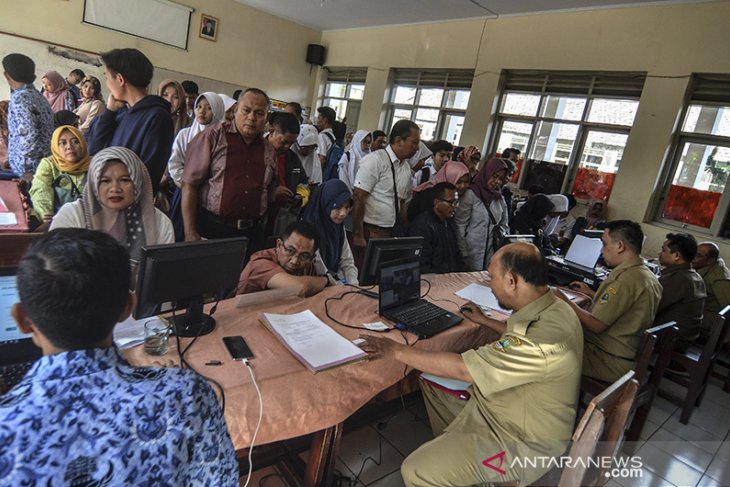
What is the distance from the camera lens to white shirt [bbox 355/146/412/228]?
3098 millimetres

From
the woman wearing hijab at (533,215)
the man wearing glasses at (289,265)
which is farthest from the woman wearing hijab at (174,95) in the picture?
the woman wearing hijab at (533,215)

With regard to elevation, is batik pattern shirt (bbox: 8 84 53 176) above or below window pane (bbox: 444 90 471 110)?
below

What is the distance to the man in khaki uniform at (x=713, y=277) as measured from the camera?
11.5 feet

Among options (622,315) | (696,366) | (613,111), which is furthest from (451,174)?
(613,111)

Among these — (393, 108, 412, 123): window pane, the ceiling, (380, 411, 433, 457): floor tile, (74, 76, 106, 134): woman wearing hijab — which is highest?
the ceiling

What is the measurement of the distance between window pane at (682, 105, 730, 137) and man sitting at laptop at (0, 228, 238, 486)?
6118mm

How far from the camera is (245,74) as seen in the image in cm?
883

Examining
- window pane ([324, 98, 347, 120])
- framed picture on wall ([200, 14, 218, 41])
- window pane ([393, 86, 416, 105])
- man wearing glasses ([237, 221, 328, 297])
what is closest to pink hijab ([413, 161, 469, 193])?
man wearing glasses ([237, 221, 328, 297])

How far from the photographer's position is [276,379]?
1262 millimetres

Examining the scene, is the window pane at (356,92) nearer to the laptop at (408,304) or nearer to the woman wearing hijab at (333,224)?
the woman wearing hijab at (333,224)

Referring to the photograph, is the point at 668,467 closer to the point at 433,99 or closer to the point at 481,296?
the point at 481,296

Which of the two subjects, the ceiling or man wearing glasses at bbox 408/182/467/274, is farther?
the ceiling

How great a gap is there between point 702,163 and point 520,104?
8.24 ft

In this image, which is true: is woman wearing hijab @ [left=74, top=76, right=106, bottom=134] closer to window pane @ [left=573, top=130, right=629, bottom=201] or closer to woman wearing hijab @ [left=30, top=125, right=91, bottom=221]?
woman wearing hijab @ [left=30, top=125, right=91, bottom=221]
